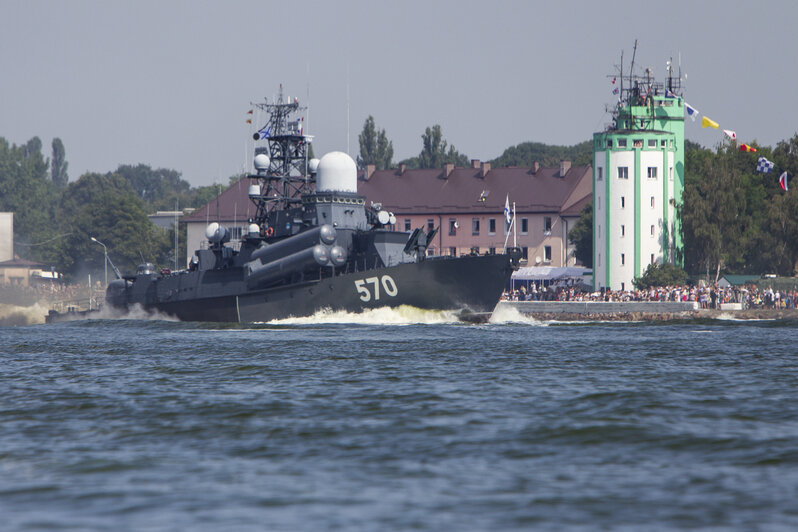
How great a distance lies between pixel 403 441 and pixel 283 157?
1625 inches

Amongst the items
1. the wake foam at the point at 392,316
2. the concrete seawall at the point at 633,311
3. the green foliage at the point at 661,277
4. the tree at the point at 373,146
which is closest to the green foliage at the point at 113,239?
the tree at the point at 373,146

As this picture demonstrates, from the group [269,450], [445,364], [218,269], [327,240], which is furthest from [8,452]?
[218,269]

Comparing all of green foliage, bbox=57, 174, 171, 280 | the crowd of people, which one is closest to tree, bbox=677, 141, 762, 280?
the crowd of people

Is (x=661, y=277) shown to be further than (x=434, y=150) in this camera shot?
No

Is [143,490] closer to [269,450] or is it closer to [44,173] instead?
[269,450]

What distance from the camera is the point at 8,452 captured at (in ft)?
50.3

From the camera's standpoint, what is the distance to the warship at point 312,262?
46.2 metres

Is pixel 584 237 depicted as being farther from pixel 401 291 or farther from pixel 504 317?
pixel 401 291

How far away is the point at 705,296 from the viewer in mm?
67688

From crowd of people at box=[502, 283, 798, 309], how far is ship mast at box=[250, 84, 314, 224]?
25.3 metres

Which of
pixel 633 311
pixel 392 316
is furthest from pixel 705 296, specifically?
pixel 392 316

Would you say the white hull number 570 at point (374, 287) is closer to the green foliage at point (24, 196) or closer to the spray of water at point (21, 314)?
the spray of water at point (21, 314)

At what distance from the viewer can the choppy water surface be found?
11.3 m

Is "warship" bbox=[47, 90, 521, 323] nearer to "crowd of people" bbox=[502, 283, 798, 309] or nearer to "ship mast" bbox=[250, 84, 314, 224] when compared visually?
"ship mast" bbox=[250, 84, 314, 224]
